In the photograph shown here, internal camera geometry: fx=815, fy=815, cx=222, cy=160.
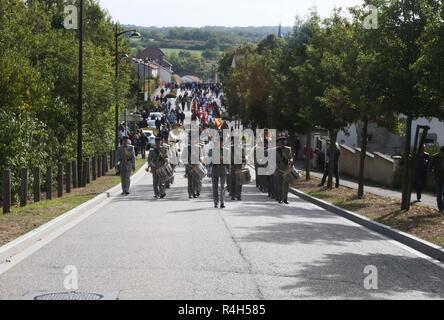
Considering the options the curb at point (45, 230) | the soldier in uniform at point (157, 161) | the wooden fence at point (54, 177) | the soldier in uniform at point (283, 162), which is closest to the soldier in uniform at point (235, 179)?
the soldier in uniform at point (283, 162)

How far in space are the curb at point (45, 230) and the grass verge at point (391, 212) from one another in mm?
6357

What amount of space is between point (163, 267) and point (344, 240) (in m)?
4.62

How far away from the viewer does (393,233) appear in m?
15.0

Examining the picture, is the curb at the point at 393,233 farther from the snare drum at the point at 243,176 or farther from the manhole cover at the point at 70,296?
the manhole cover at the point at 70,296

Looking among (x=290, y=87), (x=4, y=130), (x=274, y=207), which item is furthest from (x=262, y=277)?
(x=290, y=87)

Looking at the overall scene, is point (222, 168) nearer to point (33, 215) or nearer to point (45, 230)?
point (33, 215)

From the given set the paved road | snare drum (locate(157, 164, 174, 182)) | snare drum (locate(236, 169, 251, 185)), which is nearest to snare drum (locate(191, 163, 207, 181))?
snare drum (locate(157, 164, 174, 182))

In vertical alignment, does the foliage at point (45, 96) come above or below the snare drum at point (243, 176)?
above

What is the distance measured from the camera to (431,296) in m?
9.05

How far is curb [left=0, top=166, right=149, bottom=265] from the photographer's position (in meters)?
11.7

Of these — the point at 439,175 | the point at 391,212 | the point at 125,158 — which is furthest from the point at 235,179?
the point at 439,175

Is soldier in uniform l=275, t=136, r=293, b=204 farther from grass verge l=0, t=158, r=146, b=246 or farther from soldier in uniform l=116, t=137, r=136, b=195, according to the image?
grass verge l=0, t=158, r=146, b=246

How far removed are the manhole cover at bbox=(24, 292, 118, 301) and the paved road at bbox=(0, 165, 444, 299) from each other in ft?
0.49

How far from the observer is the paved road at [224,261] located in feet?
29.7
